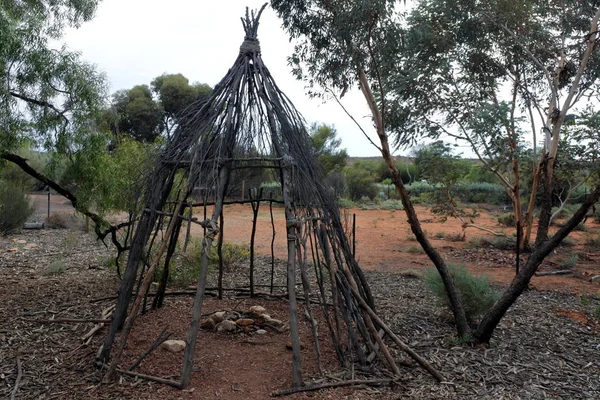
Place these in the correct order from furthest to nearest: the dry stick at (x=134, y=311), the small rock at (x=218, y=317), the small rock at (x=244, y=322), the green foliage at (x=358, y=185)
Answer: the green foliage at (x=358, y=185) → the small rock at (x=218, y=317) → the small rock at (x=244, y=322) → the dry stick at (x=134, y=311)

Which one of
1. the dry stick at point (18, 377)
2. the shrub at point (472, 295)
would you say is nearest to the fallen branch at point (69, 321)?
the dry stick at point (18, 377)

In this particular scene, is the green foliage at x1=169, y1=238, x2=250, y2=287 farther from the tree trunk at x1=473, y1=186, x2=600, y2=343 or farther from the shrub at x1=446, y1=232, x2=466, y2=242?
the shrub at x1=446, y1=232, x2=466, y2=242

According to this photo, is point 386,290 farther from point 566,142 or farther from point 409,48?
point 566,142

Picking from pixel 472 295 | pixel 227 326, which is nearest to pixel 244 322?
pixel 227 326

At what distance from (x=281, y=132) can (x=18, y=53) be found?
3702 mm

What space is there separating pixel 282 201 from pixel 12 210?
1150 cm

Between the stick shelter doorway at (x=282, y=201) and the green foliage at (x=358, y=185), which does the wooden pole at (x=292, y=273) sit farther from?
the green foliage at (x=358, y=185)

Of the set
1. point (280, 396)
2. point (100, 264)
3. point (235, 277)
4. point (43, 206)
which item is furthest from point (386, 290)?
point (43, 206)

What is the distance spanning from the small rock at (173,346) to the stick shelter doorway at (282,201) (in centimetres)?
46

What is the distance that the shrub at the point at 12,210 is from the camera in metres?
13.7

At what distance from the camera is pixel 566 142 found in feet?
39.4

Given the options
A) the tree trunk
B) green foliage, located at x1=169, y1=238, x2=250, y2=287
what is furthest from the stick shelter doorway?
green foliage, located at x1=169, y1=238, x2=250, y2=287

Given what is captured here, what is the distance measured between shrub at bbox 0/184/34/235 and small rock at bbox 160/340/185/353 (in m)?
10.1

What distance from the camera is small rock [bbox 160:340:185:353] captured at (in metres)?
5.12
